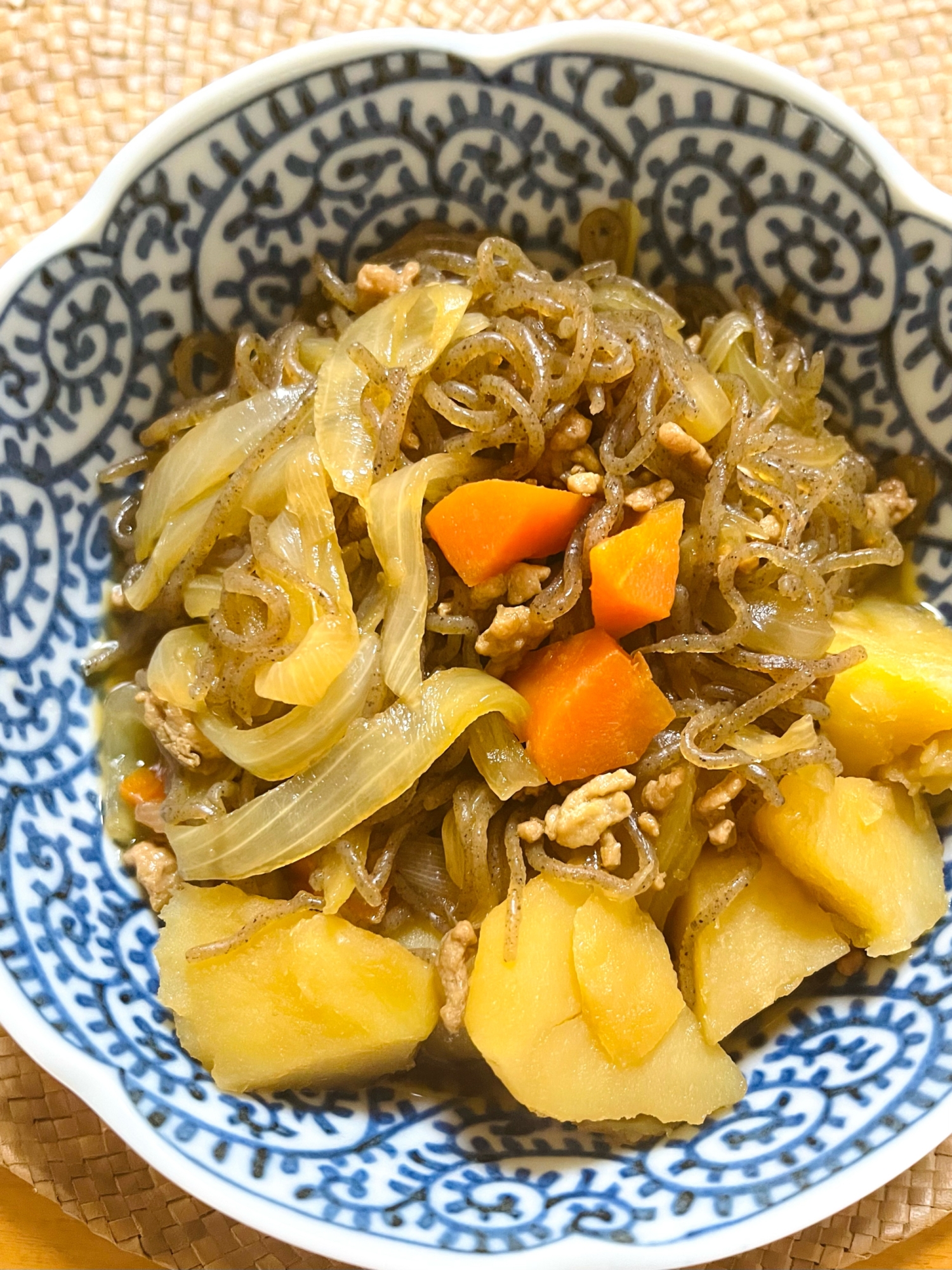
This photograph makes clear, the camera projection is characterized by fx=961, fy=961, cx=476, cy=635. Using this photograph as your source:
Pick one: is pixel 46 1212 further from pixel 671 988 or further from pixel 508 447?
pixel 508 447

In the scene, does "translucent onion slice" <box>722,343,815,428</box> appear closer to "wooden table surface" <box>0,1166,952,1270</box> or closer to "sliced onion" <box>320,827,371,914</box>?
"sliced onion" <box>320,827,371,914</box>

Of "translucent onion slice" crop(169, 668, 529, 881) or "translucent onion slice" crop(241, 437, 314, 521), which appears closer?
"translucent onion slice" crop(169, 668, 529, 881)

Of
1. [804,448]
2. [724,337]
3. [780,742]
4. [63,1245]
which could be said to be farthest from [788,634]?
[63,1245]

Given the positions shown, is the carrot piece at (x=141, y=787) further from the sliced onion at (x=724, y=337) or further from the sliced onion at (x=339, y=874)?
the sliced onion at (x=724, y=337)

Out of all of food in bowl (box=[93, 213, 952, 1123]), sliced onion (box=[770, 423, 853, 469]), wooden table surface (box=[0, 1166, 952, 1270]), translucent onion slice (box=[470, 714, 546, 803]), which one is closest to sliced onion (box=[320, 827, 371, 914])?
food in bowl (box=[93, 213, 952, 1123])

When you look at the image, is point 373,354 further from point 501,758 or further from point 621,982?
point 621,982

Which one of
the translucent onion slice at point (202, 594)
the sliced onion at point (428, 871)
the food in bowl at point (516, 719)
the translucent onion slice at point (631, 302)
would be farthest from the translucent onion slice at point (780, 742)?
the translucent onion slice at point (202, 594)
